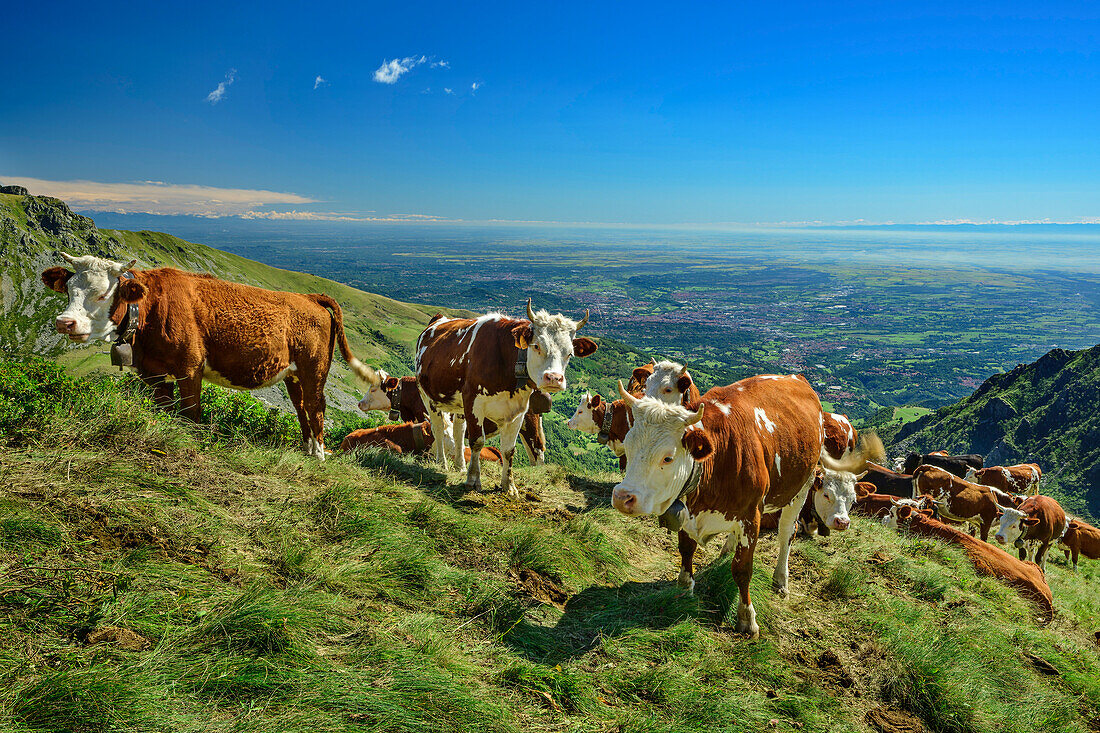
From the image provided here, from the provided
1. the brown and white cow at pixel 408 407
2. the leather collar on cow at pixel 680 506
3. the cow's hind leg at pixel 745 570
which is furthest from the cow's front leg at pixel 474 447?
the cow's hind leg at pixel 745 570

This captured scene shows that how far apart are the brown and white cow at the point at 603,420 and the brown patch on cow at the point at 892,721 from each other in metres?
5.43

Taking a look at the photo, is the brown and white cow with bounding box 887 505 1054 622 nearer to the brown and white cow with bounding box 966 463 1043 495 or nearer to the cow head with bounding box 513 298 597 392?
the cow head with bounding box 513 298 597 392

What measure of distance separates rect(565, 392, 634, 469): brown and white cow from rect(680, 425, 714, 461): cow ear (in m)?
5.08

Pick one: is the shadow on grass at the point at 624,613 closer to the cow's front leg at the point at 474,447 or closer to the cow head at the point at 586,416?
the cow's front leg at the point at 474,447

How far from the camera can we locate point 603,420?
10.6 metres

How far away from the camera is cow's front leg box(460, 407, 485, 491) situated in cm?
814

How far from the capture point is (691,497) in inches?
198

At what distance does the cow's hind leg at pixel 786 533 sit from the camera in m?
6.48

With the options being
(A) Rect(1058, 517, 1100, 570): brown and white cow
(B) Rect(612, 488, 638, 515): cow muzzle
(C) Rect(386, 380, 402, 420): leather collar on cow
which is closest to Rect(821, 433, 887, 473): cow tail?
(B) Rect(612, 488, 638, 515): cow muzzle

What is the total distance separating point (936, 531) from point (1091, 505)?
5718 cm

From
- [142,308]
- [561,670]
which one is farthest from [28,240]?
[561,670]

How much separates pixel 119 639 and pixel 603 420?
8.39 m

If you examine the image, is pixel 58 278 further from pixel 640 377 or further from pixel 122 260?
pixel 122 260

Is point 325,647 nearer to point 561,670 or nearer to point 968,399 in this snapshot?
point 561,670
